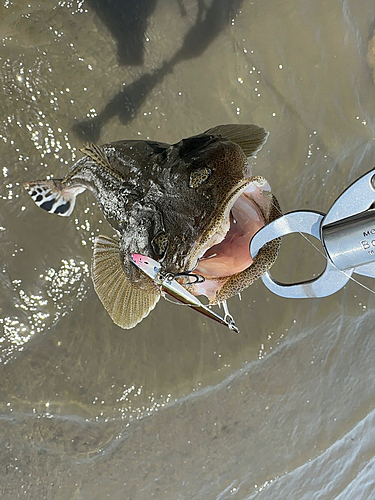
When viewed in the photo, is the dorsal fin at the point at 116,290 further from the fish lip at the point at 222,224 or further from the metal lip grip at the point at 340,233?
the metal lip grip at the point at 340,233

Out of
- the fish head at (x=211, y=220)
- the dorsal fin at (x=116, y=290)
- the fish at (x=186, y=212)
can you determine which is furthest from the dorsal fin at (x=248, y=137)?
the dorsal fin at (x=116, y=290)

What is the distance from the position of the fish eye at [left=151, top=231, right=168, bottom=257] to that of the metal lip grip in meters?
0.50

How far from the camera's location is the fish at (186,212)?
7.50 ft

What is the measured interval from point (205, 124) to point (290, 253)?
1.64 metres

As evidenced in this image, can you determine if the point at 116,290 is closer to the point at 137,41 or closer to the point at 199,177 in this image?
the point at 199,177

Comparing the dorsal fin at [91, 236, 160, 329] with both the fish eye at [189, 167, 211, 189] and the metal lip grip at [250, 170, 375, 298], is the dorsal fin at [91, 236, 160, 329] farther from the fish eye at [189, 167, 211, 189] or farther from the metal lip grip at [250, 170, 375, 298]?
the metal lip grip at [250, 170, 375, 298]

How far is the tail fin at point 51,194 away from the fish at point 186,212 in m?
0.59

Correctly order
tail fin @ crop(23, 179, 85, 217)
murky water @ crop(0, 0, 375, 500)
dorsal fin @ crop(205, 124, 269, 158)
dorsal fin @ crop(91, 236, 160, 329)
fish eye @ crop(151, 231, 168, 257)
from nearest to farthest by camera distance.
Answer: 1. fish eye @ crop(151, 231, 168, 257)
2. dorsal fin @ crop(91, 236, 160, 329)
3. dorsal fin @ crop(205, 124, 269, 158)
4. tail fin @ crop(23, 179, 85, 217)
5. murky water @ crop(0, 0, 375, 500)

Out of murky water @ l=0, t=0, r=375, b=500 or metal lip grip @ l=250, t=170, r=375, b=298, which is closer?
metal lip grip @ l=250, t=170, r=375, b=298

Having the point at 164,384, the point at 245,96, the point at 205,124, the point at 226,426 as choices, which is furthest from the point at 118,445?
the point at 245,96

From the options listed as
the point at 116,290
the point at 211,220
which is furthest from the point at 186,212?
the point at 116,290

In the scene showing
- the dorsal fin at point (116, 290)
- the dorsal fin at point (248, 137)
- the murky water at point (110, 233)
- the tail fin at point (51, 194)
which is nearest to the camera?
Answer: the dorsal fin at point (116, 290)

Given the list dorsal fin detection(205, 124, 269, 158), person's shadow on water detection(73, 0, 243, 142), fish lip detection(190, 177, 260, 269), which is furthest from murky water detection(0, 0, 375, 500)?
fish lip detection(190, 177, 260, 269)

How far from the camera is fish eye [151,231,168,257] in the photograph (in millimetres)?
2430
